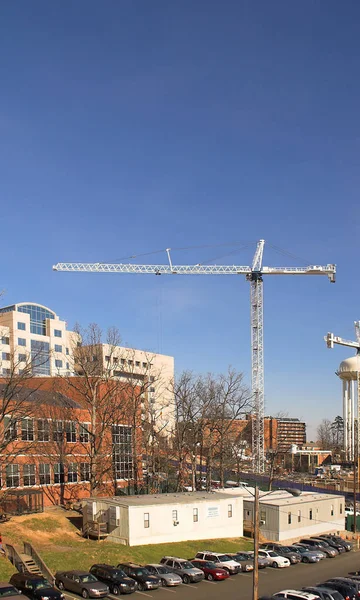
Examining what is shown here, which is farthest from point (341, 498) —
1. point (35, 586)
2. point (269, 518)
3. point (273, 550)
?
point (35, 586)

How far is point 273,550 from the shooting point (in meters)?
45.2

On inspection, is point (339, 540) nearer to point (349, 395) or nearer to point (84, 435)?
point (84, 435)

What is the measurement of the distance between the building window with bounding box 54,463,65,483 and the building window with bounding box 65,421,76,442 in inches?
96.6

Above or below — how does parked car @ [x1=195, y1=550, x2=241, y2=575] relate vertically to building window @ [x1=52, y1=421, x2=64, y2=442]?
below

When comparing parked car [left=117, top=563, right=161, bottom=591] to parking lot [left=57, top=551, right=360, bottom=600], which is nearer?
parking lot [left=57, top=551, right=360, bottom=600]

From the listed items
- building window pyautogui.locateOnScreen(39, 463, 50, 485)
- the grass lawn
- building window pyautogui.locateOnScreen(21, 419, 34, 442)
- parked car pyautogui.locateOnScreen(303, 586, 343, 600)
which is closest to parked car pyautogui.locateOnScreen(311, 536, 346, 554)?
the grass lawn

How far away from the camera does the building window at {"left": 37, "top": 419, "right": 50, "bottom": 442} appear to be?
5291 centimetres

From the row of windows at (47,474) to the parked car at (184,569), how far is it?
17.0 meters

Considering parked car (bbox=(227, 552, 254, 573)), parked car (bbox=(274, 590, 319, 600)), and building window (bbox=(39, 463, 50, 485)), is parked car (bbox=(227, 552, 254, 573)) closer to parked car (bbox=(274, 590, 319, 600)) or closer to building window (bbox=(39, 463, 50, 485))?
parked car (bbox=(274, 590, 319, 600))

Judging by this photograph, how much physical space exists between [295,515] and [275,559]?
42.6 feet

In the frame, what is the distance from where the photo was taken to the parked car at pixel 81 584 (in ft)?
102

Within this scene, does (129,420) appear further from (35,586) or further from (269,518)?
(35,586)

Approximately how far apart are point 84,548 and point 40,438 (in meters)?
14.5

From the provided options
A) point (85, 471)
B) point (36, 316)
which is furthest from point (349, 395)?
point (85, 471)
